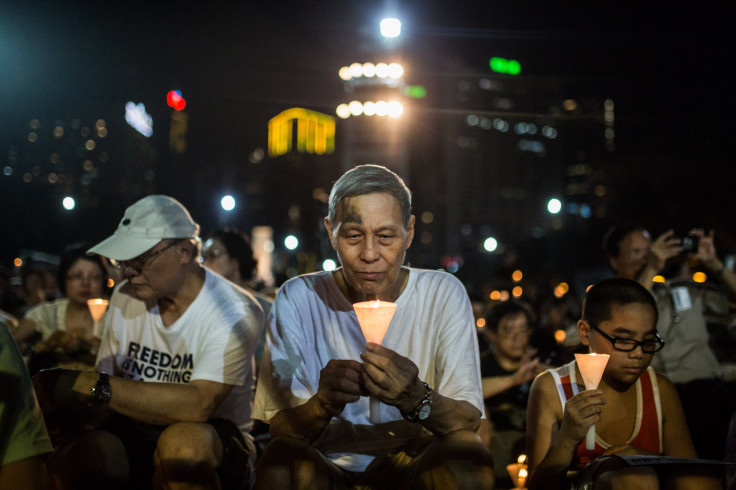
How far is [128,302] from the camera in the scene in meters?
4.43

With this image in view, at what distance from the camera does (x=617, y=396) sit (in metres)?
3.80

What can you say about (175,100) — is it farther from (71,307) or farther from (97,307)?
(97,307)

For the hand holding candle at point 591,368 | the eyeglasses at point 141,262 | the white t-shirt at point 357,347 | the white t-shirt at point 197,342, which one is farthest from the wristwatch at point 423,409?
the eyeglasses at point 141,262

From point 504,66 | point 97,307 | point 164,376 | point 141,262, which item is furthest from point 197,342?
point 504,66

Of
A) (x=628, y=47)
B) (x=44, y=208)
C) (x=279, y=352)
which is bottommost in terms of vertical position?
(x=279, y=352)

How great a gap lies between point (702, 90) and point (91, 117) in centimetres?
1656

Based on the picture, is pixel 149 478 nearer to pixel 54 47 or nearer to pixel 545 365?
pixel 545 365

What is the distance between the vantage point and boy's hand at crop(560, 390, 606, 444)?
10.3ft

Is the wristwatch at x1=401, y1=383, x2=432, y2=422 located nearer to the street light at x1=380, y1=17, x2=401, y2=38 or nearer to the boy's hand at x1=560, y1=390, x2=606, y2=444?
the boy's hand at x1=560, y1=390, x2=606, y2=444

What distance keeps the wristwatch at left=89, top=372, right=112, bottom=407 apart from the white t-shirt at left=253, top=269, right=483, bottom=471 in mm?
928

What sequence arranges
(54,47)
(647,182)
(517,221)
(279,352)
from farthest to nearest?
(517,221) → (647,182) → (54,47) → (279,352)

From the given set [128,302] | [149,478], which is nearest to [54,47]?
[128,302]

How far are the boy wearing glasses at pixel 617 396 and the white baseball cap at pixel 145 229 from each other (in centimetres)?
245

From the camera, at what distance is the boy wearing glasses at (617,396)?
139 inches
